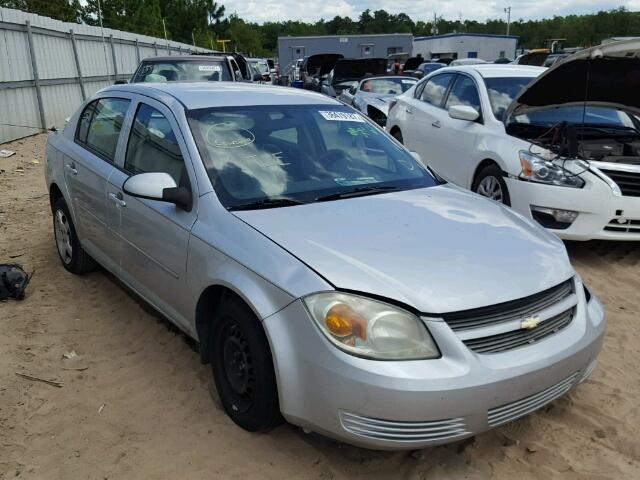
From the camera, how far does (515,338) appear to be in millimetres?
2449

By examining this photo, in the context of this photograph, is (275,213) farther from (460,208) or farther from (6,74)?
(6,74)

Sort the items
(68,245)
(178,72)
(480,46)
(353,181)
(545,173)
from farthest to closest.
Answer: (480,46) → (178,72) → (545,173) → (68,245) → (353,181)

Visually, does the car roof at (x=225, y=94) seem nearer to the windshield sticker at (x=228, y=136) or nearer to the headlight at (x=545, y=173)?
the windshield sticker at (x=228, y=136)

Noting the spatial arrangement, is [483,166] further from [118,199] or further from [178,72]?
[178,72]

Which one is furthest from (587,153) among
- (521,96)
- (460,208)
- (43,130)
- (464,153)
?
(43,130)

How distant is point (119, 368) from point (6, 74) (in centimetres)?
994

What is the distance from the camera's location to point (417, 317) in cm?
232

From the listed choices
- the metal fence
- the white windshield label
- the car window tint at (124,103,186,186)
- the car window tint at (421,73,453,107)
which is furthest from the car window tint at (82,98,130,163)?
the metal fence

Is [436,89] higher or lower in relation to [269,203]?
higher

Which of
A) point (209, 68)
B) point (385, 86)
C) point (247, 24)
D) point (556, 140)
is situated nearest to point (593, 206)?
point (556, 140)

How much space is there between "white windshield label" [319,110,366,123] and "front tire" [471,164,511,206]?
6.78 ft

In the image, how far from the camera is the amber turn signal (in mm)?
2320

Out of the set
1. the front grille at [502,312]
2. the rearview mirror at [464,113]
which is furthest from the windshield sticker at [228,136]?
the rearview mirror at [464,113]

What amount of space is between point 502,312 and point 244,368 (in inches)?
46.8
